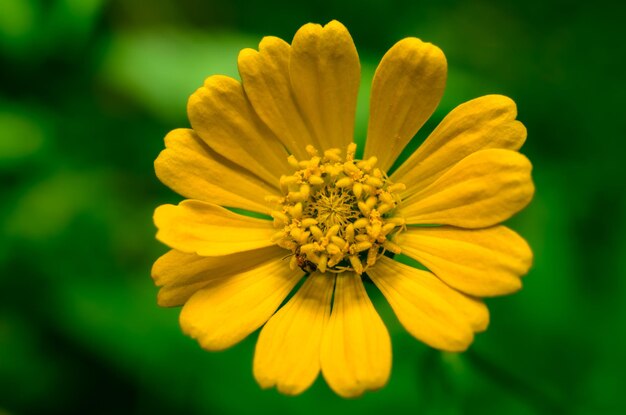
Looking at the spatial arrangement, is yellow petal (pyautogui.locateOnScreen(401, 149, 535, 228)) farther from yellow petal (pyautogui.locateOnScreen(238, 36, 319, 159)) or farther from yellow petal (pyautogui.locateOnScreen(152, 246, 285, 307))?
yellow petal (pyautogui.locateOnScreen(152, 246, 285, 307))

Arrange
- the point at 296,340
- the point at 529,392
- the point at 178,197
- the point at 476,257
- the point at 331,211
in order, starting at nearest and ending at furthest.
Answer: the point at 476,257 → the point at 296,340 → the point at 331,211 → the point at 529,392 → the point at 178,197

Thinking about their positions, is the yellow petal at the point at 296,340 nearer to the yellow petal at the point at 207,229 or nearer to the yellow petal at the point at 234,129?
the yellow petal at the point at 207,229

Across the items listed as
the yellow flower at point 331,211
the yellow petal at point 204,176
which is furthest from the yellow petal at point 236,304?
the yellow petal at point 204,176

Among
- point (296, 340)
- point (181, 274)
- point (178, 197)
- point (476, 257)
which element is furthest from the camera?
point (178, 197)

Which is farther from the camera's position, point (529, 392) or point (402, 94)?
point (529, 392)

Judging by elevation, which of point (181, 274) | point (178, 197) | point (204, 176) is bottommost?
point (178, 197)

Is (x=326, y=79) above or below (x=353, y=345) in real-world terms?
above

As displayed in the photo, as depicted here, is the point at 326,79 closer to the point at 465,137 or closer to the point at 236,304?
the point at 465,137

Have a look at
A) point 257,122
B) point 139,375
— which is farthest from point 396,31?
point 139,375

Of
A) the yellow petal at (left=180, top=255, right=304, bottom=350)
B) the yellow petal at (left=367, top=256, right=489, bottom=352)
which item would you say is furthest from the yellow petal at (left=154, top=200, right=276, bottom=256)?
the yellow petal at (left=367, top=256, right=489, bottom=352)

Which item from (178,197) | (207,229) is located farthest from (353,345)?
(178,197)
